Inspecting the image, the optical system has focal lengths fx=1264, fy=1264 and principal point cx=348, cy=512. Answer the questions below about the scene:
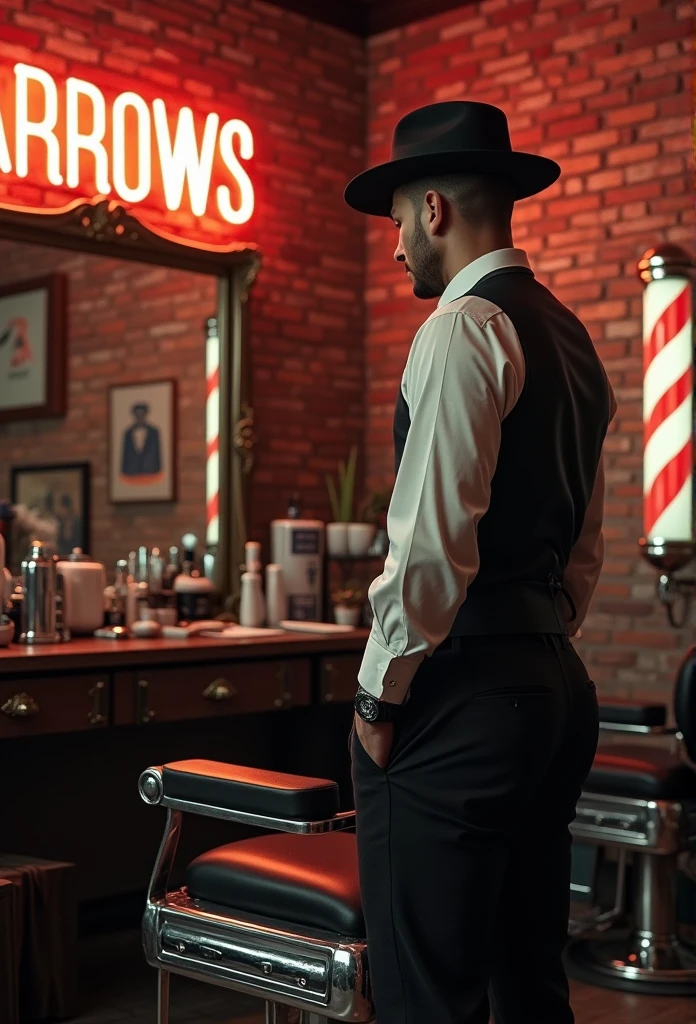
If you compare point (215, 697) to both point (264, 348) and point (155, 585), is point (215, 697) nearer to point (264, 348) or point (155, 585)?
point (155, 585)

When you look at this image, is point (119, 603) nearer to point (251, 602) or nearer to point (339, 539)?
point (251, 602)

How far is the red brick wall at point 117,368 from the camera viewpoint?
151 inches

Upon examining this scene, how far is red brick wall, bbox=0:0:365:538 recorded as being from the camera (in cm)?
433

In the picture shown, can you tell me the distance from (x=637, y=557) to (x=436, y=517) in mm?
2763

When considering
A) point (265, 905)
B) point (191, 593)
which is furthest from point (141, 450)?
point (265, 905)

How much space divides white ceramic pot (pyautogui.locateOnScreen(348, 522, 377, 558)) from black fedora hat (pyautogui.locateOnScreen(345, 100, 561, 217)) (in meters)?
2.49

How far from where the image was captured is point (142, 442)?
4.16 m

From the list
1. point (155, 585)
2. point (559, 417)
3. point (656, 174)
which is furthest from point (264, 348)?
point (559, 417)

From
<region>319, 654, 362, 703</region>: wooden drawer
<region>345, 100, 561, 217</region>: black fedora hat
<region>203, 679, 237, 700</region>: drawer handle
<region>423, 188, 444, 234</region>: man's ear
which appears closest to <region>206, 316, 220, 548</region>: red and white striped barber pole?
<region>319, 654, 362, 703</region>: wooden drawer

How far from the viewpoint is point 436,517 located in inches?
64.4

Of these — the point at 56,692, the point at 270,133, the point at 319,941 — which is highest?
the point at 270,133

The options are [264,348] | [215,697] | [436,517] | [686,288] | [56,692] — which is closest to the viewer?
[436,517]

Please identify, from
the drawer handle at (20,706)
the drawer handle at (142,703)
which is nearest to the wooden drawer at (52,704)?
the drawer handle at (20,706)

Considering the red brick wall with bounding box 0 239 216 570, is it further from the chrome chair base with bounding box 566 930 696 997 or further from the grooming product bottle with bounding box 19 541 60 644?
the chrome chair base with bounding box 566 930 696 997
